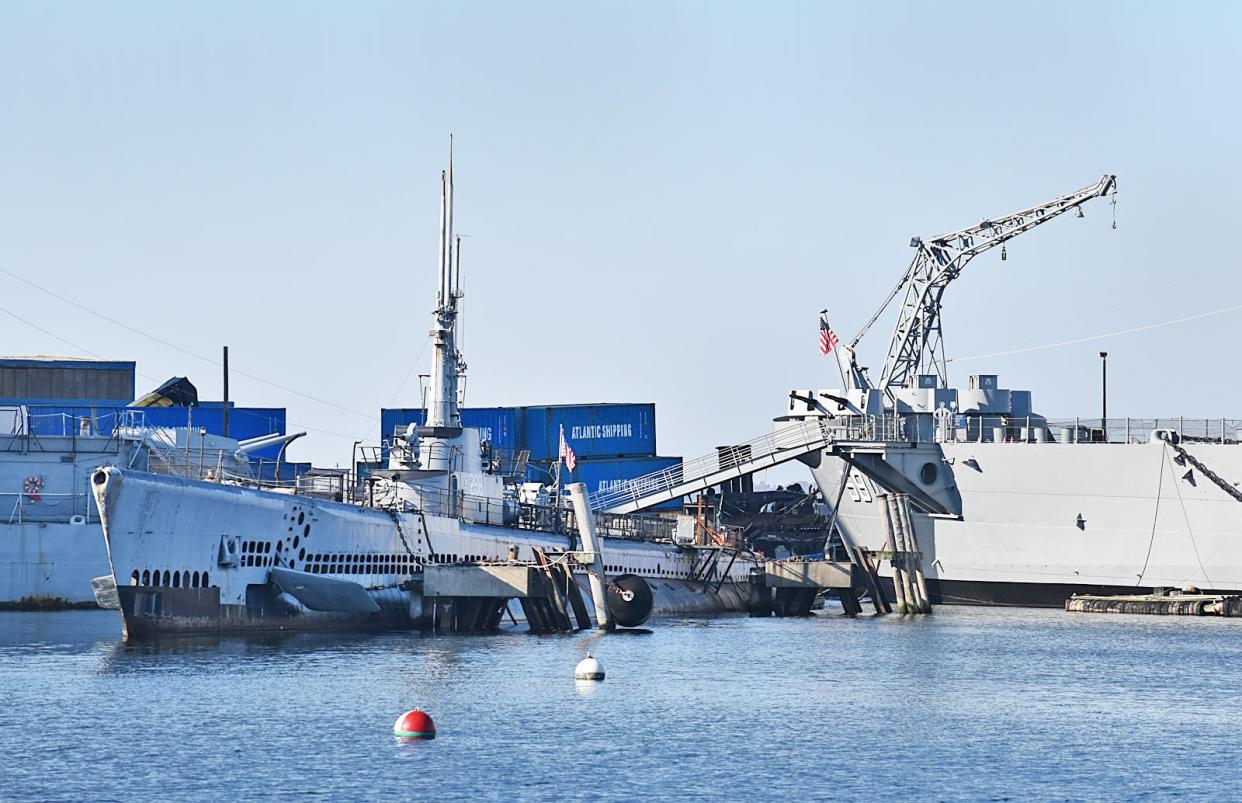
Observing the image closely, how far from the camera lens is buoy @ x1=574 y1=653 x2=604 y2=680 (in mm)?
37844

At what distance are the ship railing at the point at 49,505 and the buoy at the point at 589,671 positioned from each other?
3019 cm

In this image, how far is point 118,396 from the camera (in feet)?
310

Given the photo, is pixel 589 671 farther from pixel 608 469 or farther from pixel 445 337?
pixel 608 469

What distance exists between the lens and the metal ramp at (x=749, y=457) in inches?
2702

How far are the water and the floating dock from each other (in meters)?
13.4

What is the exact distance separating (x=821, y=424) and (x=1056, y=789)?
140 feet

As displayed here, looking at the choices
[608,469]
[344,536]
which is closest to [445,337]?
[344,536]

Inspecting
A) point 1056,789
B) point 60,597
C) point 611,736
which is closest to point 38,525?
point 60,597

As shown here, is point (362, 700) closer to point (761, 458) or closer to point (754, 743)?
point (754, 743)

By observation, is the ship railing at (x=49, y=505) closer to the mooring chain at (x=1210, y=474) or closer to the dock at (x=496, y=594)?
the dock at (x=496, y=594)

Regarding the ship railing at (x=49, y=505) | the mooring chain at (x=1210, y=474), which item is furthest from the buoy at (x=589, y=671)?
the mooring chain at (x=1210, y=474)

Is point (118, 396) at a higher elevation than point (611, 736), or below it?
higher

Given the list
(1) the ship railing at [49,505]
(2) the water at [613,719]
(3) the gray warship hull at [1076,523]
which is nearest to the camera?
(2) the water at [613,719]

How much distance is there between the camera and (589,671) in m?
37.9
